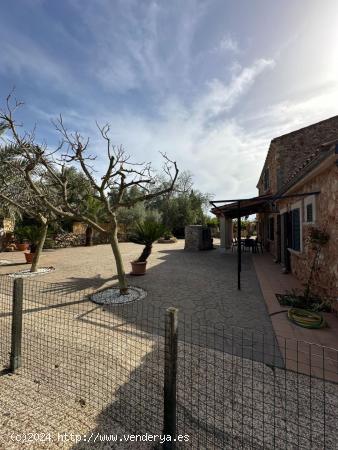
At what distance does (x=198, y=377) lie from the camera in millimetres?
2873

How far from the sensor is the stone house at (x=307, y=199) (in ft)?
15.4

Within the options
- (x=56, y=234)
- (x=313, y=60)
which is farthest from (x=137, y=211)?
(x=313, y=60)

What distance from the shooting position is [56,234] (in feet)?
63.8

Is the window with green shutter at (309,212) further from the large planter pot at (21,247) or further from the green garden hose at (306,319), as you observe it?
the large planter pot at (21,247)

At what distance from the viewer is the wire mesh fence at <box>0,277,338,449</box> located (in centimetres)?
211

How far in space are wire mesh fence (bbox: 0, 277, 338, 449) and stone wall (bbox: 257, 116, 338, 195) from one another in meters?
9.20

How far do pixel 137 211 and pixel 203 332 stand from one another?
22249mm

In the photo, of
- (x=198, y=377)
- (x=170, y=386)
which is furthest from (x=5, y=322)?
(x=170, y=386)

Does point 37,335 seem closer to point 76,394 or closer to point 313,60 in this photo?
point 76,394

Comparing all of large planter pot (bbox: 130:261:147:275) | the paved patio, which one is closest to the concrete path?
the paved patio

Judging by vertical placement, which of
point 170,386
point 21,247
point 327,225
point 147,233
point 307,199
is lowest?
point 170,386

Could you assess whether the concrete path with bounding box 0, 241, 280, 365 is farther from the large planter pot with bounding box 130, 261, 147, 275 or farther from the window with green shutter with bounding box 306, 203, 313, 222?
the window with green shutter with bounding box 306, 203, 313, 222

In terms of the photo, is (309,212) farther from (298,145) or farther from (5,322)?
(5,322)

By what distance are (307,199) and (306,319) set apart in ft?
11.8
